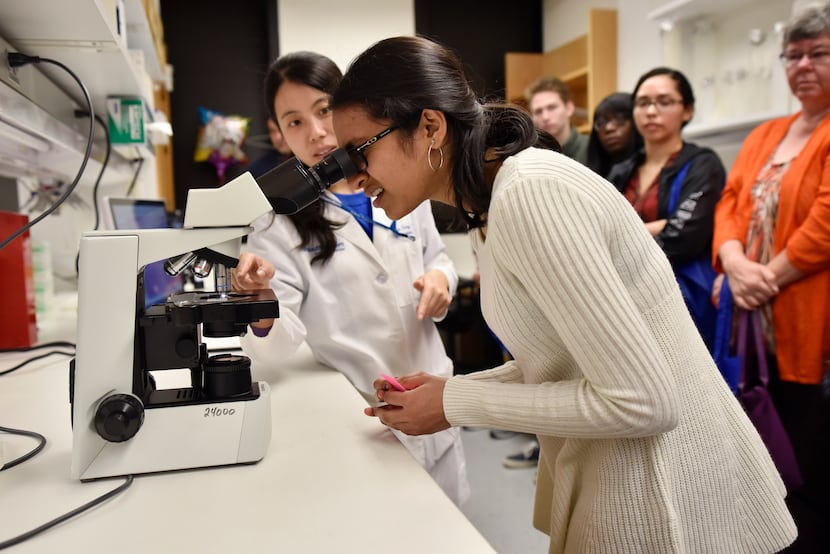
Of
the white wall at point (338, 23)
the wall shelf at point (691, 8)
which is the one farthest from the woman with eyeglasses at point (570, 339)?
the white wall at point (338, 23)

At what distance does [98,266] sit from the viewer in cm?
78

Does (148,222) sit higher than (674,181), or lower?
A: lower

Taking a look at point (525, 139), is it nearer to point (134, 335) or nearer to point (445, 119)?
point (445, 119)

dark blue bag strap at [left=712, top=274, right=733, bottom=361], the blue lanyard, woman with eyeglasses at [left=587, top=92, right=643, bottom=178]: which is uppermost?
woman with eyeglasses at [left=587, top=92, right=643, bottom=178]

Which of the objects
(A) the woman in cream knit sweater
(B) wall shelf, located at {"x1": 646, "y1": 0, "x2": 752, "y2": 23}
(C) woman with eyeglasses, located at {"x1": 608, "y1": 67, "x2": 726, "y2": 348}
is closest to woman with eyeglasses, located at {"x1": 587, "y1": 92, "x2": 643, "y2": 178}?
(C) woman with eyeglasses, located at {"x1": 608, "y1": 67, "x2": 726, "y2": 348}

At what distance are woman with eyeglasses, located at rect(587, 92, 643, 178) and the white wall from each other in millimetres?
2193

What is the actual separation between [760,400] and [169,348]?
5.43 feet

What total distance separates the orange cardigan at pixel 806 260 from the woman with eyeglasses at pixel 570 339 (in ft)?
3.56

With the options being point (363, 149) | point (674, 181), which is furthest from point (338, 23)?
point (363, 149)

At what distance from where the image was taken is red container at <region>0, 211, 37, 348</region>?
155cm

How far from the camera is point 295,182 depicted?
826 millimetres

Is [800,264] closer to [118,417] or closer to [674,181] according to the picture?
[674,181]

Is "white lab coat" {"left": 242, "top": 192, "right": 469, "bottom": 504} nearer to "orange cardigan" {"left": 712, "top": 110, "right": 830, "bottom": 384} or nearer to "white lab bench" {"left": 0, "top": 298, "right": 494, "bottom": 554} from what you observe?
"white lab bench" {"left": 0, "top": 298, "right": 494, "bottom": 554}

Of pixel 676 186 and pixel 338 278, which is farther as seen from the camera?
pixel 676 186
